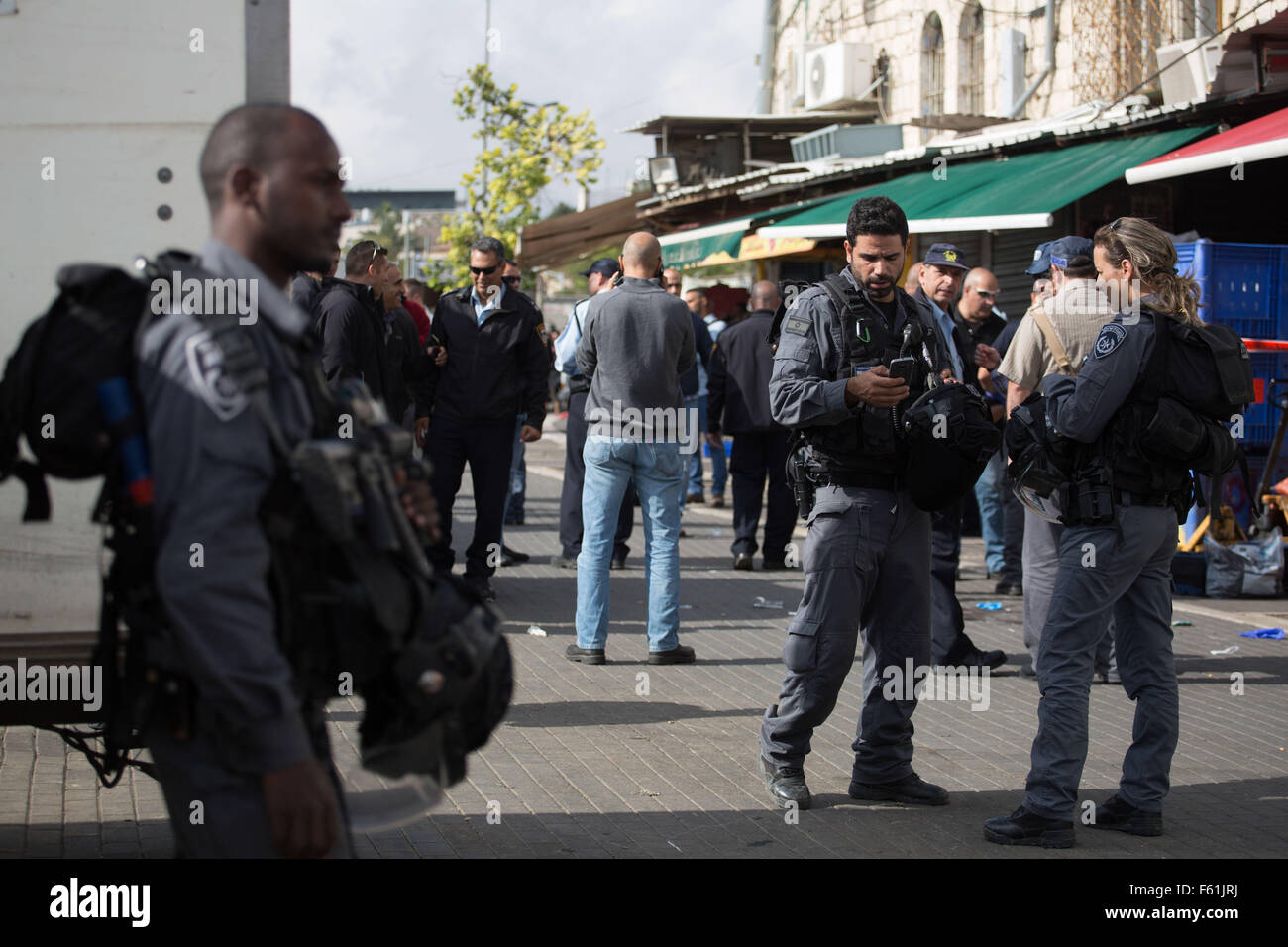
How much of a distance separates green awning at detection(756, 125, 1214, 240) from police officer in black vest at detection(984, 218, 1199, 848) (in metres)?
5.89

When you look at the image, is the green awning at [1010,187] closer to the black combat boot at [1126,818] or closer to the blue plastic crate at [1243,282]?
the blue plastic crate at [1243,282]

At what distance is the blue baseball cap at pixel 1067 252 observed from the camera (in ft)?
22.7

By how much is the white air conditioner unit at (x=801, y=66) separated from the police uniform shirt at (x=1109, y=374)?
21.1 metres

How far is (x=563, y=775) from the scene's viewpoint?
5.56 m

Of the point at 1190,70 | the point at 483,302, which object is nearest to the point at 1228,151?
the point at 1190,70

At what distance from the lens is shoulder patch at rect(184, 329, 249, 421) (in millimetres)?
2250

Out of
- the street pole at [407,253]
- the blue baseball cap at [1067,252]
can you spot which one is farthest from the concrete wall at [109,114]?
the street pole at [407,253]

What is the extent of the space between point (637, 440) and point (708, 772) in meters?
2.29

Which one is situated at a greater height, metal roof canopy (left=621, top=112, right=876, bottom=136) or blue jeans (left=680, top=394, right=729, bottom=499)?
metal roof canopy (left=621, top=112, right=876, bottom=136)

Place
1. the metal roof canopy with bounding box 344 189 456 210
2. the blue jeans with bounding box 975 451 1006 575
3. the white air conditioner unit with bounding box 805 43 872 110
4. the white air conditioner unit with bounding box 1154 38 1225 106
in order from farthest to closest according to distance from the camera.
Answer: the metal roof canopy with bounding box 344 189 456 210 → the white air conditioner unit with bounding box 805 43 872 110 → the white air conditioner unit with bounding box 1154 38 1225 106 → the blue jeans with bounding box 975 451 1006 575

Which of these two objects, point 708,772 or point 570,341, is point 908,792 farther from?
point 570,341

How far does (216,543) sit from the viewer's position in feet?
7.29

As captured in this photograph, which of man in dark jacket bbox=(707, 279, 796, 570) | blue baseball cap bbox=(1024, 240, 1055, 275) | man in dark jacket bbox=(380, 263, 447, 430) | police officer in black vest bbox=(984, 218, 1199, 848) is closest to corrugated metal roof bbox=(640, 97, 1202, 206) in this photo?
man in dark jacket bbox=(707, 279, 796, 570)

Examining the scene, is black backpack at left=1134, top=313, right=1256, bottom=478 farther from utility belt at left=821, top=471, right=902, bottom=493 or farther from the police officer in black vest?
utility belt at left=821, top=471, right=902, bottom=493
